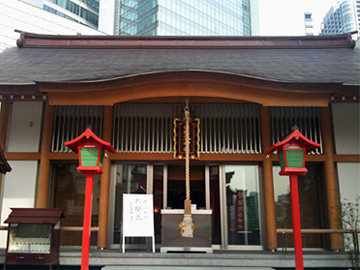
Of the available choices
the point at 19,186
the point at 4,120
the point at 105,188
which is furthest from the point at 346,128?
the point at 4,120

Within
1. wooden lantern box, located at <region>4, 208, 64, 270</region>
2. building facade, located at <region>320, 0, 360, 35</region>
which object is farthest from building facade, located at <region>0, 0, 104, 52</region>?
building facade, located at <region>320, 0, 360, 35</region>

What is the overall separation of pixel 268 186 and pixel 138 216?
296 centimetres

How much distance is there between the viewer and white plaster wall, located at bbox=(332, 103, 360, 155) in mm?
7668

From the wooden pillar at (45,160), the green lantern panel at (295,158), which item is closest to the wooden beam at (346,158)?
the green lantern panel at (295,158)

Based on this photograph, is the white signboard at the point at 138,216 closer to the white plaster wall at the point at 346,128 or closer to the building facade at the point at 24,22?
the white plaster wall at the point at 346,128

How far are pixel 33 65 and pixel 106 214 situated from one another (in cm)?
400

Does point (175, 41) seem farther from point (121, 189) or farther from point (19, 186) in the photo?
point (19, 186)

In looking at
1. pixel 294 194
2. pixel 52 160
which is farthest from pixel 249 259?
pixel 52 160

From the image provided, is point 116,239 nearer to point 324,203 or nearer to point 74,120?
point 74,120

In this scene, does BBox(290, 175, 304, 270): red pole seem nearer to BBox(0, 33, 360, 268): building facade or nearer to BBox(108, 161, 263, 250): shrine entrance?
BBox(0, 33, 360, 268): building facade

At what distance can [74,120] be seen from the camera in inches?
310

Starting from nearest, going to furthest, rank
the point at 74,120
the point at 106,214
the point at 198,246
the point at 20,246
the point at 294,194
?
the point at 294,194, the point at 20,246, the point at 198,246, the point at 106,214, the point at 74,120

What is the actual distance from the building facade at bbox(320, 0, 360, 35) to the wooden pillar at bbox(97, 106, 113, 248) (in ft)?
358

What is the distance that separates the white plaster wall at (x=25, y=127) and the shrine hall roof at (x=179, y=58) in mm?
921
